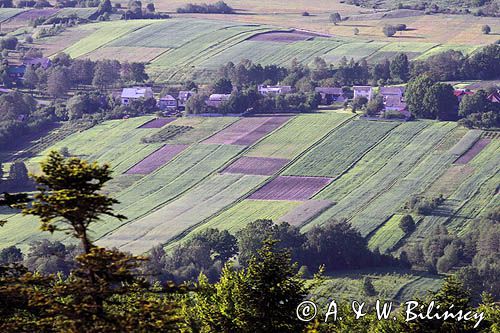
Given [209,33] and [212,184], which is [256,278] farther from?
[209,33]

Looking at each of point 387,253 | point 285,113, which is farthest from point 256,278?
point 285,113

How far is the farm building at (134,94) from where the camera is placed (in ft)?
447

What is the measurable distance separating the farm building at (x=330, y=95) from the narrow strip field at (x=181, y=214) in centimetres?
3075

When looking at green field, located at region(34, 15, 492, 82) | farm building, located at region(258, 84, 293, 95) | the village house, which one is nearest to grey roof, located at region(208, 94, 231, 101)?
farm building, located at region(258, 84, 293, 95)

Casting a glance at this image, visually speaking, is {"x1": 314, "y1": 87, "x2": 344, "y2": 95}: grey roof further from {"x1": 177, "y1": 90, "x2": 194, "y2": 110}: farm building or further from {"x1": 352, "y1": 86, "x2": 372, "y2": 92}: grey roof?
{"x1": 177, "y1": 90, "x2": 194, "y2": 110}: farm building

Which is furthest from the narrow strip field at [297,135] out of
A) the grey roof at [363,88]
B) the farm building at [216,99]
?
the farm building at [216,99]

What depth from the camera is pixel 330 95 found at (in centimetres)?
13350

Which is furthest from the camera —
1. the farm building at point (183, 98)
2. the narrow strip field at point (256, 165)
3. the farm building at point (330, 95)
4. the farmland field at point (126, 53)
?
the farmland field at point (126, 53)

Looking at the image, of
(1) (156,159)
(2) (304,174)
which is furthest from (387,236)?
(1) (156,159)

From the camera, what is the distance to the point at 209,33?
16775 cm

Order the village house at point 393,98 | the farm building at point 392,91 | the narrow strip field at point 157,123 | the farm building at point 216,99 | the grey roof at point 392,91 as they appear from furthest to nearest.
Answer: the farm building at point 216,99 → the grey roof at point 392,91 → the farm building at point 392,91 → the village house at point 393,98 → the narrow strip field at point 157,123

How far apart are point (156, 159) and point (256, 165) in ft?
31.6

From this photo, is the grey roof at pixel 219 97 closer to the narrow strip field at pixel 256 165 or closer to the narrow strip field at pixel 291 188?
the narrow strip field at pixel 256 165

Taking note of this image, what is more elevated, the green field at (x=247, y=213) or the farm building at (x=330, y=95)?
the green field at (x=247, y=213)
